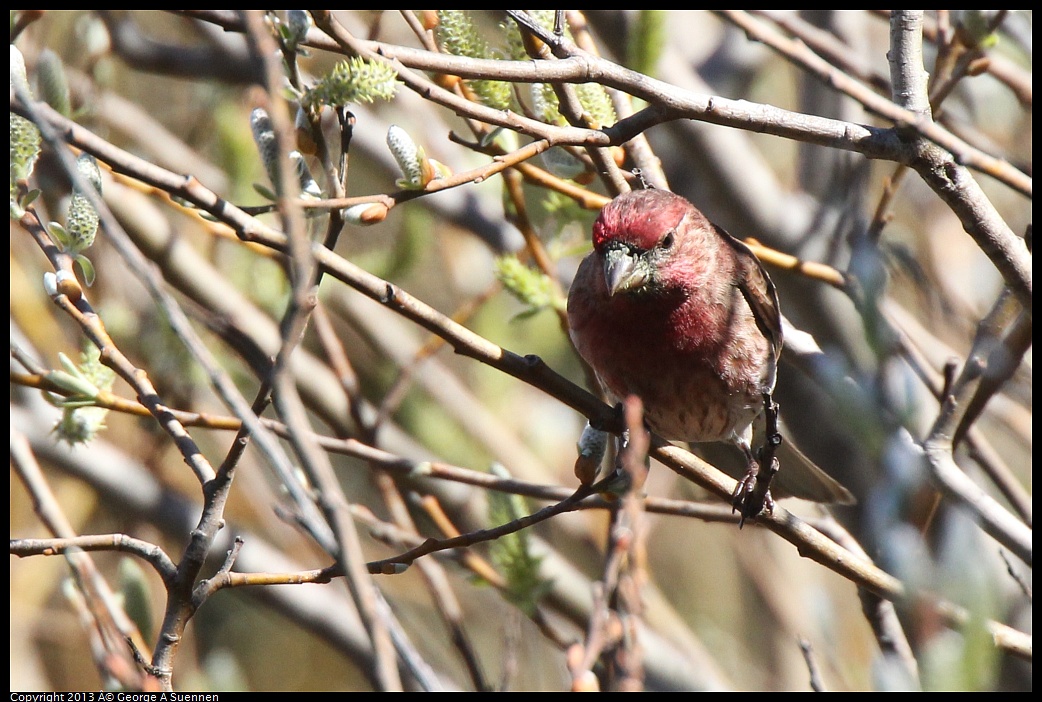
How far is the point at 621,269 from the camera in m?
3.93

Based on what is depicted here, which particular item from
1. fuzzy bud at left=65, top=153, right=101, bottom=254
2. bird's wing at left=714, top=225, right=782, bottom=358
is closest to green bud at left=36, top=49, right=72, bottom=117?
fuzzy bud at left=65, top=153, right=101, bottom=254

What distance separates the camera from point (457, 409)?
5988 mm

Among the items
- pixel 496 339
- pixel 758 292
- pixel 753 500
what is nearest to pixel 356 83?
pixel 753 500

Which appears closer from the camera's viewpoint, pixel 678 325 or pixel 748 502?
pixel 748 502

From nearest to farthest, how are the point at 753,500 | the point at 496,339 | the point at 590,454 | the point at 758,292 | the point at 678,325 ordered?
the point at 590,454 < the point at 753,500 < the point at 678,325 < the point at 758,292 < the point at 496,339

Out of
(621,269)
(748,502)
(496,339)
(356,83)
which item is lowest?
(496,339)

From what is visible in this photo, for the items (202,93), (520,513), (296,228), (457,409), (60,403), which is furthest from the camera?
Answer: (202,93)

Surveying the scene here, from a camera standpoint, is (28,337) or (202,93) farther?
(202,93)

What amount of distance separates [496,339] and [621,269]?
1560mm

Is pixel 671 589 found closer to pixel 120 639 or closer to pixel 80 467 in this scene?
pixel 80 467

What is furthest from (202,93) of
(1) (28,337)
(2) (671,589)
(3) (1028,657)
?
(3) (1028,657)

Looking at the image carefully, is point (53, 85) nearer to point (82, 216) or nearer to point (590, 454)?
point (82, 216)

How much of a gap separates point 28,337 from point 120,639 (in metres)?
3.18

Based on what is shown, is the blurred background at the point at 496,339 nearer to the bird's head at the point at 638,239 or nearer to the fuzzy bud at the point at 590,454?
the bird's head at the point at 638,239
